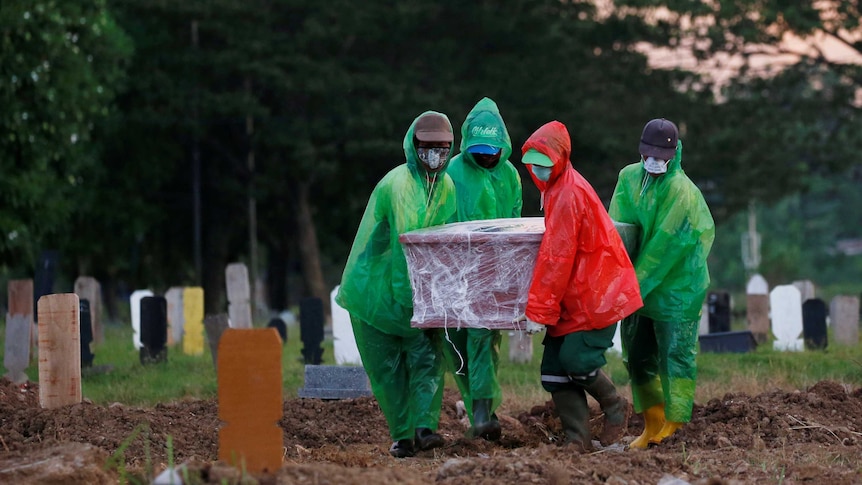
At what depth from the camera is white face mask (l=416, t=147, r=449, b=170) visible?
815 centimetres

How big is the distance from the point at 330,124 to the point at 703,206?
20639 millimetres

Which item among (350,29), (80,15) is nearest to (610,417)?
(80,15)

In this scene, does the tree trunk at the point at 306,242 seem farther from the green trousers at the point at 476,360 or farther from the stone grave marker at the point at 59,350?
the green trousers at the point at 476,360

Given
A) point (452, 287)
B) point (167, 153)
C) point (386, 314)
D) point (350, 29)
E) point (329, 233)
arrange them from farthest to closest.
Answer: point (329, 233)
point (167, 153)
point (350, 29)
point (386, 314)
point (452, 287)

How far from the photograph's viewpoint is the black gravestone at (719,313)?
16.1 metres

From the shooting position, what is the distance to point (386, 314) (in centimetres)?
810

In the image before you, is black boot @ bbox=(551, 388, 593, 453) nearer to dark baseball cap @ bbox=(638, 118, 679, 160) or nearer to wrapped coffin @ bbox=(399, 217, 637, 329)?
wrapped coffin @ bbox=(399, 217, 637, 329)

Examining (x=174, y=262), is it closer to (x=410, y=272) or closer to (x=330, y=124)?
(x=330, y=124)

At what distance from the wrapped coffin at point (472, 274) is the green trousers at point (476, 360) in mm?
887

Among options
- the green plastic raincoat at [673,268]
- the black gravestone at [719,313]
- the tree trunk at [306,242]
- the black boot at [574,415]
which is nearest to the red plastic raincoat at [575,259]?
the black boot at [574,415]

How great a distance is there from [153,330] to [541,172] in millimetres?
7177

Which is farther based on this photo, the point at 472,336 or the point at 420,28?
the point at 420,28

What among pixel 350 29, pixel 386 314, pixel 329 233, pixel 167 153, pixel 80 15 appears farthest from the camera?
pixel 329 233

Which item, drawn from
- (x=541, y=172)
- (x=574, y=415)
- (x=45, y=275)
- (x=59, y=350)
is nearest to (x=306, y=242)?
(x=45, y=275)
